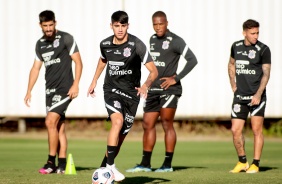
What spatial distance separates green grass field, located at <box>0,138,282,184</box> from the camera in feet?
41.7

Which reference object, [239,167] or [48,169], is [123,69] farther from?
[239,167]

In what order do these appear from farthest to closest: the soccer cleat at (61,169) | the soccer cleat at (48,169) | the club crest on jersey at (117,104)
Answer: the soccer cleat at (61,169) → the soccer cleat at (48,169) → the club crest on jersey at (117,104)

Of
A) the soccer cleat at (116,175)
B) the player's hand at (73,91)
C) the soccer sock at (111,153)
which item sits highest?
the player's hand at (73,91)

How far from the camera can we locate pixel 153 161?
56.0ft

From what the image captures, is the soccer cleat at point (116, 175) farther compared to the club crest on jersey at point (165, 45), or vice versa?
the club crest on jersey at point (165, 45)

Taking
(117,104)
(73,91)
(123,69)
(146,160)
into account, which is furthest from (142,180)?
(73,91)

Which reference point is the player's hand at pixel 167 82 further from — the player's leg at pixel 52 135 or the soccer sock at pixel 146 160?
the player's leg at pixel 52 135

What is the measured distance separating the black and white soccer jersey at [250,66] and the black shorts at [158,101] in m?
1.11

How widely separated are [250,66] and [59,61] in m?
2.92

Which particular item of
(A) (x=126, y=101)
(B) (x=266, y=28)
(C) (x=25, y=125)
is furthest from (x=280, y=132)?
(A) (x=126, y=101)

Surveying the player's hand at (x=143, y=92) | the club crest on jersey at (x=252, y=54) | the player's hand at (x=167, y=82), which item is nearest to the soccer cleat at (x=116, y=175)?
the player's hand at (x=143, y=92)

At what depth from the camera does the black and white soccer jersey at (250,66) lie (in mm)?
14117

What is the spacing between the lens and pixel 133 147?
20859 mm

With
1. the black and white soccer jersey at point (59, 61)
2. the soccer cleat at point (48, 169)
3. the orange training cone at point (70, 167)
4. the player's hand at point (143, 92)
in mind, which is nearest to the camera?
the player's hand at point (143, 92)
